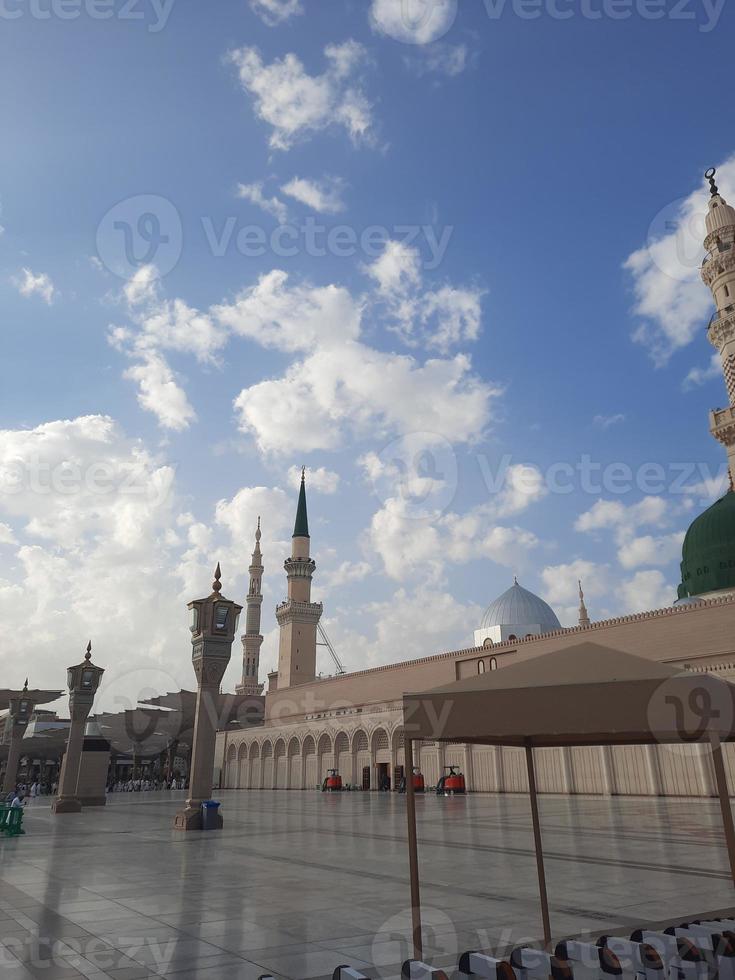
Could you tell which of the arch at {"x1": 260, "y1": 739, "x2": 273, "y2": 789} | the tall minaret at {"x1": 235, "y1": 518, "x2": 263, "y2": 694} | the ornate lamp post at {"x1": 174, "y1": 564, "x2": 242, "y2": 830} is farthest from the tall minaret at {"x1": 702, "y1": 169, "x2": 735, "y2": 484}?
the tall minaret at {"x1": 235, "y1": 518, "x2": 263, "y2": 694}

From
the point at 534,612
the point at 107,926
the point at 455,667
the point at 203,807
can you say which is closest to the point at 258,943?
the point at 107,926

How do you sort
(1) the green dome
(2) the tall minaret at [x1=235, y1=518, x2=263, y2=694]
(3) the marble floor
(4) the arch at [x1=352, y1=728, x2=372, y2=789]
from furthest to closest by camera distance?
(2) the tall minaret at [x1=235, y1=518, x2=263, y2=694] < (4) the arch at [x1=352, y1=728, x2=372, y2=789] < (1) the green dome < (3) the marble floor

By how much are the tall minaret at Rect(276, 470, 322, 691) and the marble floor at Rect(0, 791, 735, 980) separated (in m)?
→ 53.2

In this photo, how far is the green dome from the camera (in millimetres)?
42125

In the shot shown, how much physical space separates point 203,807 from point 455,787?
21.8 m

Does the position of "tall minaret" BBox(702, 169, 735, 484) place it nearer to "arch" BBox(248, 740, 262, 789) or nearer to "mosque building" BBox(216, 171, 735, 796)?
"mosque building" BBox(216, 171, 735, 796)

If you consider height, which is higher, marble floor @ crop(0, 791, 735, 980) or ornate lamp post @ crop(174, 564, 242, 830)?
ornate lamp post @ crop(174, 564, 242, 830)

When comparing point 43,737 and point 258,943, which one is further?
point 43,737

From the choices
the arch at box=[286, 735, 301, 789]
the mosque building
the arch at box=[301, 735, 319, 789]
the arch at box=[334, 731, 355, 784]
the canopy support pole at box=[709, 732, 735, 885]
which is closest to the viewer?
the canopy support pole at box=[709, 732, 735, 885]

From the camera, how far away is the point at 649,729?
14.9ft

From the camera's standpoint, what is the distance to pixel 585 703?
180 inches

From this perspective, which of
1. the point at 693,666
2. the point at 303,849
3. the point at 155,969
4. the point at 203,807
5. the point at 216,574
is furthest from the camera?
the point at 693,666

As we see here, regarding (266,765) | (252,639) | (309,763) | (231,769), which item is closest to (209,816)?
(309,763)

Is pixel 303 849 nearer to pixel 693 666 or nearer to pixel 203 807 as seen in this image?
pixel 203 807
